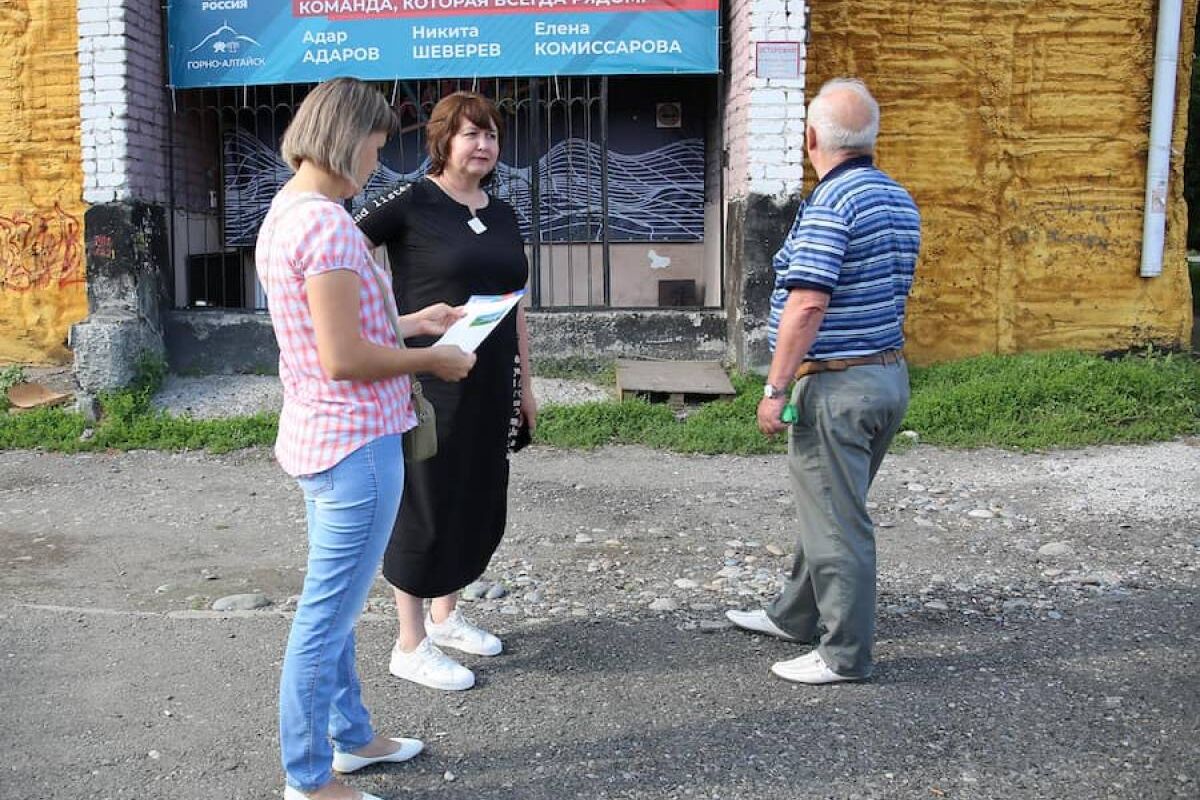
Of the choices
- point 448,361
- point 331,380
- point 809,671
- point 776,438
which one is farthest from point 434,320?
point 776,438

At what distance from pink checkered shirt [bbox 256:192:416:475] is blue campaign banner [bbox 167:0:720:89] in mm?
6156

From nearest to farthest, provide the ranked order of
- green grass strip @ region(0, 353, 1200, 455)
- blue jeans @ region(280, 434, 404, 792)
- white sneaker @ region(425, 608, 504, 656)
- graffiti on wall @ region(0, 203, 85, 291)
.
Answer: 1. blue jeans @ region(280, 434, 404, 792)
2. white sneaker @ region(425, 608, 504, 656)
3. green grass strip @ region(0, 353, 1200, 455)
4. graffiti on wall @ region(0, 203, 85, 291)

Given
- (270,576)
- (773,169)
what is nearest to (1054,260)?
(773,169)

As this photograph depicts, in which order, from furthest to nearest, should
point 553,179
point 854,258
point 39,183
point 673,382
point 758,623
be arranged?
point 553,179 → point 39,183 → point 673,382 → point 758,623 → point 854,258

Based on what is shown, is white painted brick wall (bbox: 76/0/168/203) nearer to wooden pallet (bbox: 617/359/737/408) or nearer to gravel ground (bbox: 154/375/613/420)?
gravel ground (bbox: 154/375/613/420)

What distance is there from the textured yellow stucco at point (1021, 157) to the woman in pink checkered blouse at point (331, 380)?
672cm

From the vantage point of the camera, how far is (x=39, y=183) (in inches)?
372

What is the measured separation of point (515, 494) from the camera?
20.4 feet

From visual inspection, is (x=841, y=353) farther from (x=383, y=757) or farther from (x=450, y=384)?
(x=383, y=757)

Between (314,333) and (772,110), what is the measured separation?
5.99 m

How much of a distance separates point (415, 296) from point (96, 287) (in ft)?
18.0

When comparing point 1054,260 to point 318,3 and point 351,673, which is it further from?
point 351,673

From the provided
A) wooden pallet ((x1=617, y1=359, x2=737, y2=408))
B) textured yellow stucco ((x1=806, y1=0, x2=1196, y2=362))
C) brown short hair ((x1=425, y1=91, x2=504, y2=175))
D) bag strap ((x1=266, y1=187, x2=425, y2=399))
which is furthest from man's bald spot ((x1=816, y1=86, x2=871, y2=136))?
textured yellow stucco ((x1=806, y1=0, x2=1196, y2=362))

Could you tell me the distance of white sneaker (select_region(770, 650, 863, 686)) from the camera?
3752mm
